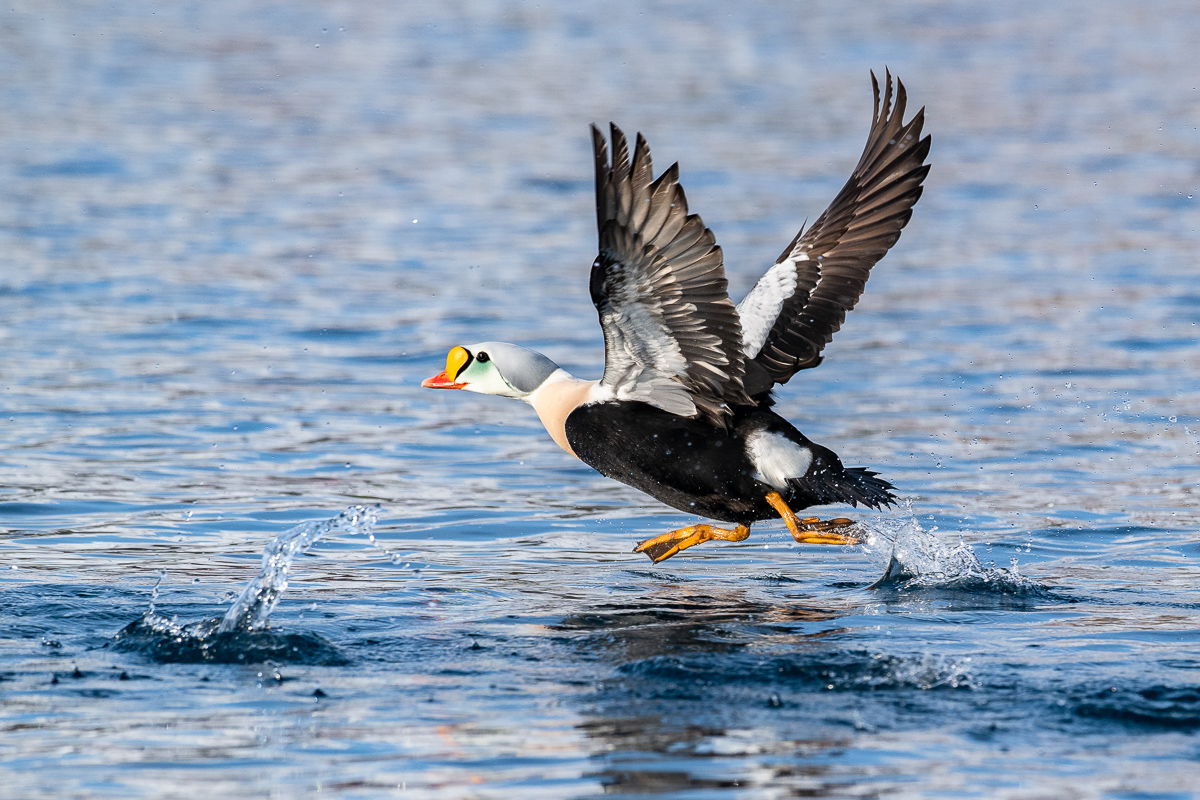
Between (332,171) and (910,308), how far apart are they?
727 centimetres

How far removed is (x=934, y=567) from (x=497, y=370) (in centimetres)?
201

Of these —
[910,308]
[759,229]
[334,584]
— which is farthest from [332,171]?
[334,584]

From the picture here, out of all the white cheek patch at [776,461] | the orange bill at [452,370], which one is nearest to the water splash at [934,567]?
the white cheek patch at [776,461]

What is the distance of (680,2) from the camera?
30.3 meters

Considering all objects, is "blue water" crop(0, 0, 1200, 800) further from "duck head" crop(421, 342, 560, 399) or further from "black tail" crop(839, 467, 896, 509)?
"duck head" crop(421, 342, 560, 399)

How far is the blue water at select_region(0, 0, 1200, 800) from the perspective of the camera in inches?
191

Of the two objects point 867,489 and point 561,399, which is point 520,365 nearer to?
point 561,399

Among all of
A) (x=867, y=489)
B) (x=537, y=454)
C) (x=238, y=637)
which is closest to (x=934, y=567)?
(x=867, y=489)

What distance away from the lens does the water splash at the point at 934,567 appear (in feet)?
21.7

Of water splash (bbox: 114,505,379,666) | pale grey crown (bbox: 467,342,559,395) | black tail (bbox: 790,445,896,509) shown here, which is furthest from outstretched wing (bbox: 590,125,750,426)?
water splash (bbox: 114,505,379,666)

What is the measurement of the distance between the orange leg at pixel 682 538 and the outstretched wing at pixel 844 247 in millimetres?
699

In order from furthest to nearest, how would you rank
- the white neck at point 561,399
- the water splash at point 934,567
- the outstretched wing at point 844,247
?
1. the outstretched wing at point 844,247
2. the white neck at point 561,399
3. the water splash at point 934,567

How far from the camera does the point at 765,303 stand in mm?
7426

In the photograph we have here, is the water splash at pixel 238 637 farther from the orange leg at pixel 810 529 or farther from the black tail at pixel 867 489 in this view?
the black tail at pixel 867 489
